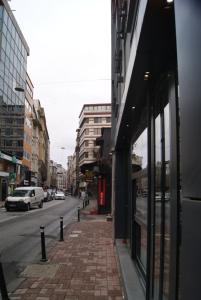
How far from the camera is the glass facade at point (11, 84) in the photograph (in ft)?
166

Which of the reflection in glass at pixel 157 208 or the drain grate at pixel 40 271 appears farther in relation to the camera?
the drain grate at pixel 40 271

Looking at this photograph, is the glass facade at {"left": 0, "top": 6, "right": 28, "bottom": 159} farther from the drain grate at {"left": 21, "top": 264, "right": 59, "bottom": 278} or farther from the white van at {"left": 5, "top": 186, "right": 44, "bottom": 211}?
the drain grate at {"left": 21, "top": 264, "right": 59, "bottom": 278}

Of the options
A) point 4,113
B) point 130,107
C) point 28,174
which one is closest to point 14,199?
point 4,113

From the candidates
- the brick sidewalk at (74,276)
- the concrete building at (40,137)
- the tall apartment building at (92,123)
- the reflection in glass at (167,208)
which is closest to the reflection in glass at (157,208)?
the reflection in glass at (167,208)

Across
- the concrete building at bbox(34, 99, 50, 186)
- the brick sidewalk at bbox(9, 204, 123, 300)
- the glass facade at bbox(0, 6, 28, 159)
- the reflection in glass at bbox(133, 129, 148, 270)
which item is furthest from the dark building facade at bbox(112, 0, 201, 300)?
the concrete building at bbox(34, 99, 50, 186)

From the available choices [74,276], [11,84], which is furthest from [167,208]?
[11,84]

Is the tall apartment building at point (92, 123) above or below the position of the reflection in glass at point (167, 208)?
above

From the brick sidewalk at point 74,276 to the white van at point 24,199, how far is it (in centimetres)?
2221

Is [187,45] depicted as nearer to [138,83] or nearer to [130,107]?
[138,83]

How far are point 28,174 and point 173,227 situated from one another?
73.2 m

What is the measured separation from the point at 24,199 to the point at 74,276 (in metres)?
27.3

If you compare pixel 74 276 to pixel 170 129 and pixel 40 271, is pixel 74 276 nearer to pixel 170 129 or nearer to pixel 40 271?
pixel 40 271

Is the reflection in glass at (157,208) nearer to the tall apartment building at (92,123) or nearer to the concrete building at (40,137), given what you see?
the concrete building at (40,137)

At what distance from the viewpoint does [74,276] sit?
28.3 ft
